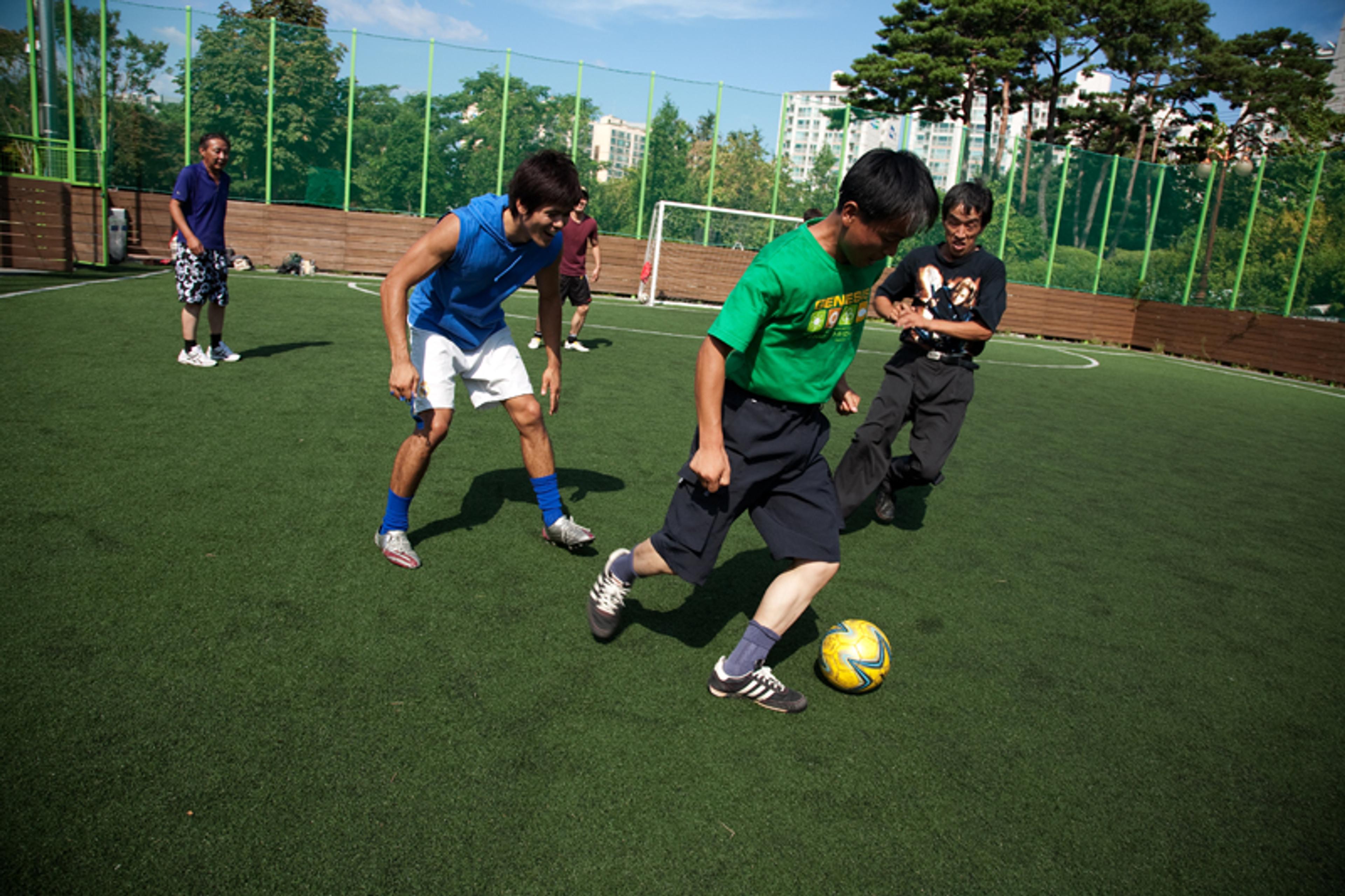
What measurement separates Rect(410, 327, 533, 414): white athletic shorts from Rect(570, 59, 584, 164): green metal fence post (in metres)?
18.3

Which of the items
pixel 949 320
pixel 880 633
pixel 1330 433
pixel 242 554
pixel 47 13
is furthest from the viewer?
pixel 47 13

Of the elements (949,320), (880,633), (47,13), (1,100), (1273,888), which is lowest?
(1273,888)

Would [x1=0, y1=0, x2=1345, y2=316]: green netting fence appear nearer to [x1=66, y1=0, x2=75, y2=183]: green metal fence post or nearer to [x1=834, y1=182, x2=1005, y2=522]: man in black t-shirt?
[x1=66, y1=0, x2=75, y2=183]: green metal fence post

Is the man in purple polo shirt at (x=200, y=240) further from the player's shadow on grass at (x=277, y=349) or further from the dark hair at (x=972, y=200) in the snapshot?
the dark hair at (x=972, y=200)

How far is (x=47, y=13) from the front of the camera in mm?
15461

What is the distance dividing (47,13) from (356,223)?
6199 mm

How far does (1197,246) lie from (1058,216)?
11.5 feet

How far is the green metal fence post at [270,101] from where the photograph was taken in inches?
722

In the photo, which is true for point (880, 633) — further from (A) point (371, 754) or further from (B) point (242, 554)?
(B) point (242, 554)

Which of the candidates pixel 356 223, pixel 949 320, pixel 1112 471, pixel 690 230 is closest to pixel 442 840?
pixel 949 320

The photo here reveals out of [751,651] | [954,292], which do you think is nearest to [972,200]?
[954,292]

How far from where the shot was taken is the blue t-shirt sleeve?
284 inches

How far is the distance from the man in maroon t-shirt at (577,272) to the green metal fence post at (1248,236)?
17970 mm

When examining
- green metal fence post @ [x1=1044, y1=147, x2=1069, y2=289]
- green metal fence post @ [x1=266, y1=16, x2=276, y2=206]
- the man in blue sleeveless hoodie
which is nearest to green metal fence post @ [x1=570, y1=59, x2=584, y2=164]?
green metal fence post @ [x1=266, y1=16, x2=276, y2=206]
